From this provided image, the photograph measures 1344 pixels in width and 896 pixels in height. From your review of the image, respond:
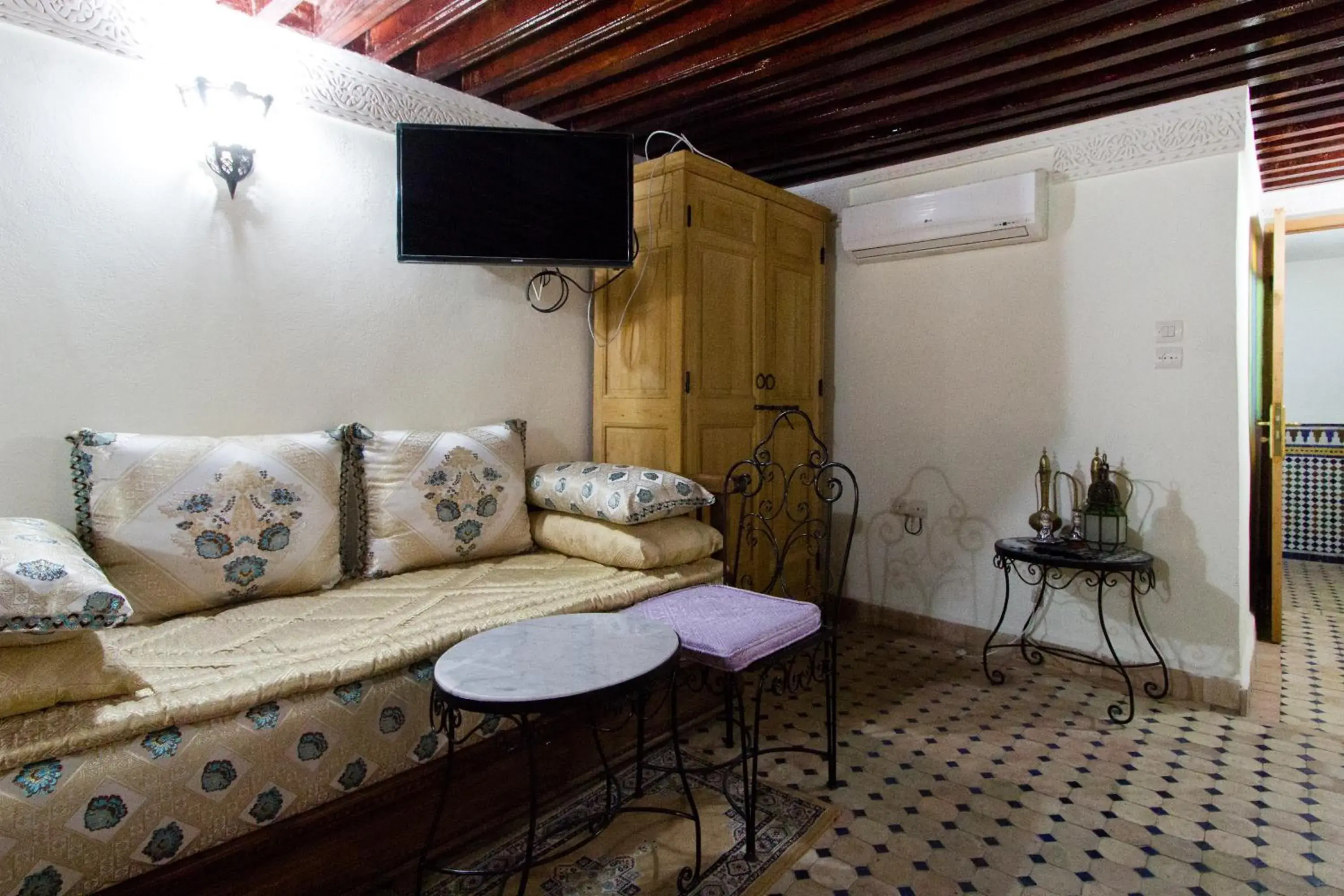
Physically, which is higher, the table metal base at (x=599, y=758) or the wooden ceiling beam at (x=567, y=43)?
the wooden ceiling beam at (x=567, y=43)

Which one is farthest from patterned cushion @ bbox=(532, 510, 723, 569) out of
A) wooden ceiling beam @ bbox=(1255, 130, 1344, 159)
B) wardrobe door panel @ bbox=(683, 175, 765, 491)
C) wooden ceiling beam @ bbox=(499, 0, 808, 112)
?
wooden ceiling beam @ bbox=(1255, 130, 1344, 159)

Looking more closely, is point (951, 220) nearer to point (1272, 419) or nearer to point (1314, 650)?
point (1272, 419)

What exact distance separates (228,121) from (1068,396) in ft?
10.9

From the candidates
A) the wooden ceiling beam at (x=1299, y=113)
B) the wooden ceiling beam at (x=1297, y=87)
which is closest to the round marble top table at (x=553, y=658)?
the wooden ceiling beam at (x=1297, y=87)

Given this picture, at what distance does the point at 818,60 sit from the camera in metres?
2.57

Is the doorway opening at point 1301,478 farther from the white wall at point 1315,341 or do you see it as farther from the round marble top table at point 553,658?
the round marble top table at point 553,658

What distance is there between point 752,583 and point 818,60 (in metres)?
2.10

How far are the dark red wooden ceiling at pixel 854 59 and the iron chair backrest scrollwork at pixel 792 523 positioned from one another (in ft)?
4.25

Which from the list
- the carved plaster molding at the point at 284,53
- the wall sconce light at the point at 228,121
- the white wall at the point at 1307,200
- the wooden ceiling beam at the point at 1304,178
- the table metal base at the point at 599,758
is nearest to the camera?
the table metal base at the point at 599,758

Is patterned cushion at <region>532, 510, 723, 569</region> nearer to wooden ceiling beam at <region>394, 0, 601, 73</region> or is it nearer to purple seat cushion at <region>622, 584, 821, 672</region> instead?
purple seat cushion at <region>622, 584, 821, 672</region>

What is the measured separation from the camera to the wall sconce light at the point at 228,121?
7.05ft

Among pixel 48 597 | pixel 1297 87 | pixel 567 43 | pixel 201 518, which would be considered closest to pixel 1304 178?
pixel 1297 87

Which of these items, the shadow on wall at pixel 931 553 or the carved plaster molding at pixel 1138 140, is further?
the shadow on wall at pixel 931 553

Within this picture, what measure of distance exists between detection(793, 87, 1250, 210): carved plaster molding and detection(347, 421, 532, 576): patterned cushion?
255 centimetres
